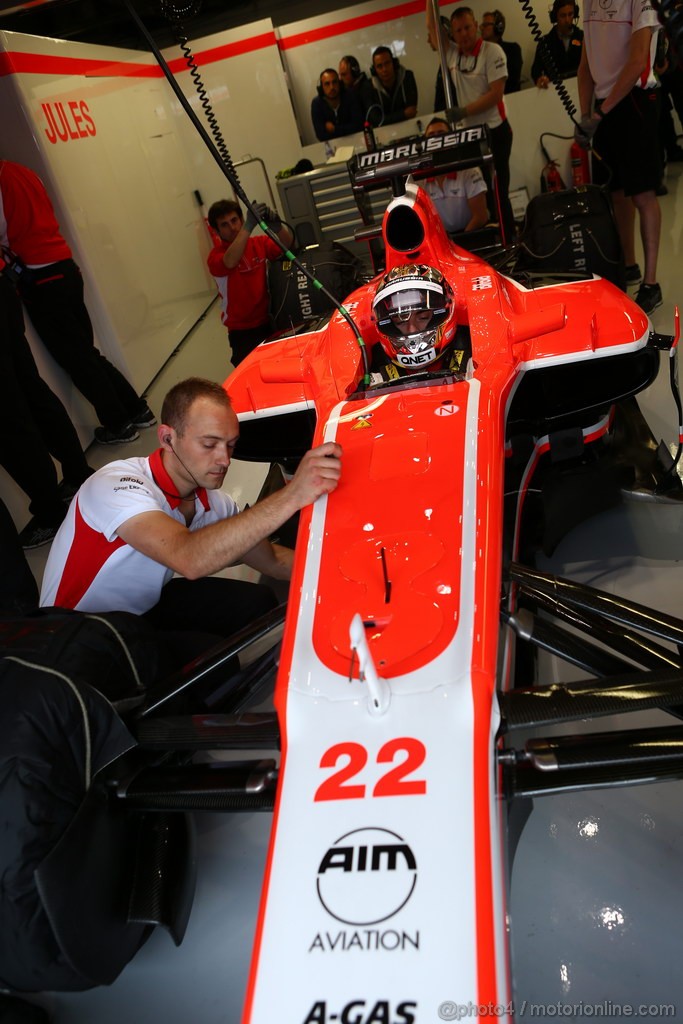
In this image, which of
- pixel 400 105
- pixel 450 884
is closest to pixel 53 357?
pixel 450 884

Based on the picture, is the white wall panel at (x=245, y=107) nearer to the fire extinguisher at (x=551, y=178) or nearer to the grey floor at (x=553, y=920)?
the fire extinguisher at (x=551, y=178)

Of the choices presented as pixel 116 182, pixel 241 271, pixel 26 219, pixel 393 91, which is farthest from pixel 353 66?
pixel 26 219

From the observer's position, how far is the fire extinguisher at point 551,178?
752 centimetres

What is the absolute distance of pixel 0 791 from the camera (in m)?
1.62

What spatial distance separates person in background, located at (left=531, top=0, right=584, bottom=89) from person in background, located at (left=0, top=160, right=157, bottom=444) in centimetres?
548

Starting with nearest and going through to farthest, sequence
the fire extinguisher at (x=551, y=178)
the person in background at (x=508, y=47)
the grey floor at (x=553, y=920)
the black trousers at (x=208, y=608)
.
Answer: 1. the grey floor at (x=553, y=920)
2. the black trousers at (x=208, y=608)
3. the fire extinguisher at (x=551, y=178)
4. the person in background at (x=508, y=47)

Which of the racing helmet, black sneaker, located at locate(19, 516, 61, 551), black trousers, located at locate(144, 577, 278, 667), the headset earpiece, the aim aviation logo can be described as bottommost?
black sneaker, located at locate(19, 516, 61, 551)

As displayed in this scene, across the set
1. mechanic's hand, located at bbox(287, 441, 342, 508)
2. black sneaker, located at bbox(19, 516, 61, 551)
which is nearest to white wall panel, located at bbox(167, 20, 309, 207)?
black sneaker, located at bbox(19, 516, 61, 551)

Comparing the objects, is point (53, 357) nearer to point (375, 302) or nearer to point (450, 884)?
point (375, 302)

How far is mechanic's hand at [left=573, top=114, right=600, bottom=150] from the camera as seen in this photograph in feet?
15.5

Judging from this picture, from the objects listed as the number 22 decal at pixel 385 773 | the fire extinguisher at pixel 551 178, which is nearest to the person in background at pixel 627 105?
the fire extinguisher at pixel 551 178

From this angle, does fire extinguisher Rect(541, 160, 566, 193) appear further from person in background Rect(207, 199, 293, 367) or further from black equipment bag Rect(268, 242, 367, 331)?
black equipment bag Rect(268, 242, 367, 331)

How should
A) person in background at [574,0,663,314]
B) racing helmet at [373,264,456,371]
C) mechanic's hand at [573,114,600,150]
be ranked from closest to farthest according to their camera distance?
racing helmet at [373,264,456,371]
person in background at [574,0,663,314]
mechanic's hand at [573,114,600,150]

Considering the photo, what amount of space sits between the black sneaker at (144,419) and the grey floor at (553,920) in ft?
12.4
